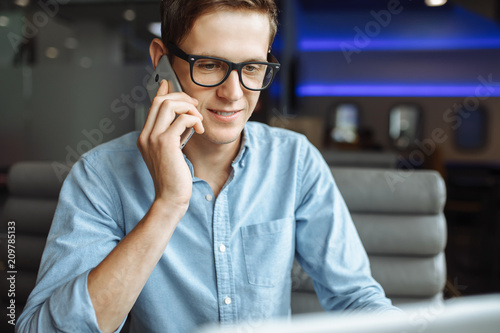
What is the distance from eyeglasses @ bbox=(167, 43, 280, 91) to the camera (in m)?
1.00

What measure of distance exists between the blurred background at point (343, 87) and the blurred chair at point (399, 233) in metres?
0.36

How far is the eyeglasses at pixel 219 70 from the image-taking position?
1.00 meters

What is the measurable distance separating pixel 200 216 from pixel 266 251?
0.67 ft

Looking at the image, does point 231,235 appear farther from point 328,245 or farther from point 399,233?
point 399,233

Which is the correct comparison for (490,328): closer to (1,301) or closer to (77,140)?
(1,301)

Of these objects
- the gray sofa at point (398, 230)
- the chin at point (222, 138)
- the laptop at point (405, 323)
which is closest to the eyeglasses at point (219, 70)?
the chin at point (222, 138)

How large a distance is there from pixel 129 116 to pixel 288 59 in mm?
3561

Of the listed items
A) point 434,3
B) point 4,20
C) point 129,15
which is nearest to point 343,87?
point 434,3

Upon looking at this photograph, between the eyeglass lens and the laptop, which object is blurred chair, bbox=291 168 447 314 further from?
the laptop

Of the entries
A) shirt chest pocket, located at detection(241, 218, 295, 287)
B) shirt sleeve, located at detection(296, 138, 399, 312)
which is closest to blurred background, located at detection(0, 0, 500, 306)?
shirt sleeve, located at detection(296, 138, 399, 312)

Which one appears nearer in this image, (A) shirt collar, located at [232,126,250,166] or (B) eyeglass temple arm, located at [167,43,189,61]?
(B) eyeglass temple arm, located at [167,43,189,61]

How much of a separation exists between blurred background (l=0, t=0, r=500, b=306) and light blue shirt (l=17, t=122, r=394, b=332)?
723 millimetres

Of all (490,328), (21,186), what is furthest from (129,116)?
(490,328)

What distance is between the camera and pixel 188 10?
102 centimetres
